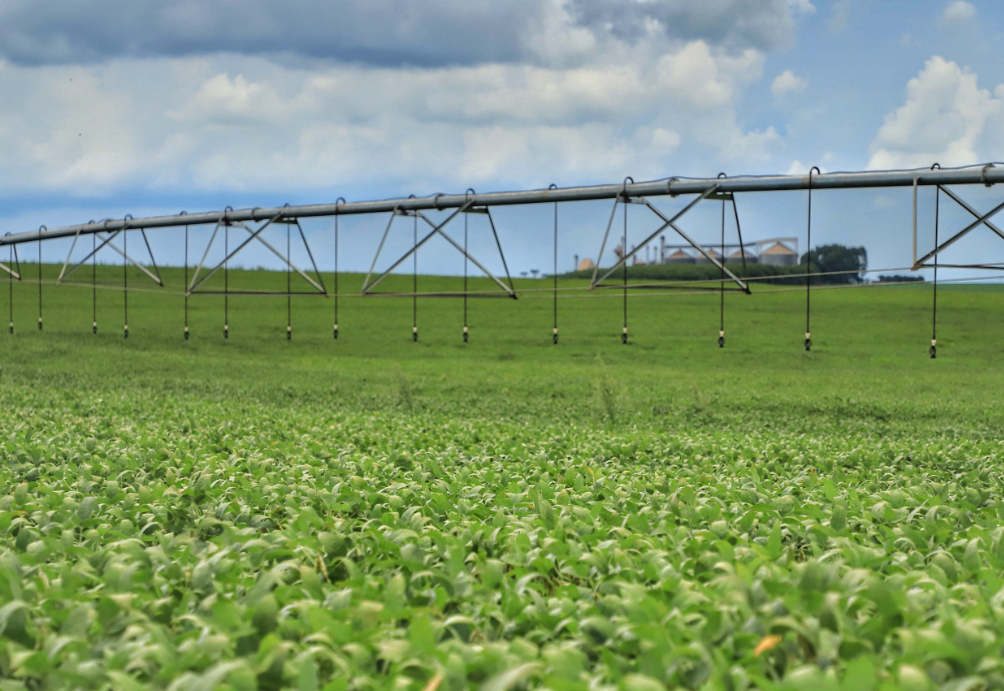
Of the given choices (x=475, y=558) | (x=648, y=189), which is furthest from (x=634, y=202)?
(x=475, y=558)

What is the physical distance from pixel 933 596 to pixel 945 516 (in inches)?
110

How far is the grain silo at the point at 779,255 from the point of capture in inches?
683

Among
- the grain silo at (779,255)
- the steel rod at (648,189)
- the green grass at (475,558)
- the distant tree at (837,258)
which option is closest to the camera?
the green grass at (475,558)

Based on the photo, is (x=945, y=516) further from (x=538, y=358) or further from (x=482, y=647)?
(x=538, y=358)

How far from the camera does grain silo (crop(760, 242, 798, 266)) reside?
56.9 feet

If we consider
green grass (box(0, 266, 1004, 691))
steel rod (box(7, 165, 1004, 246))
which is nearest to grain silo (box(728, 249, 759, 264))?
steel rod (box(7, 165, 1004, 246))

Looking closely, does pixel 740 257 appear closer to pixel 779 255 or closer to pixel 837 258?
pixel 779 255

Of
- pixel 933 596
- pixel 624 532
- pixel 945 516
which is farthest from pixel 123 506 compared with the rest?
pixel 945 516

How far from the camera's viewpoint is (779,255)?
1750cm

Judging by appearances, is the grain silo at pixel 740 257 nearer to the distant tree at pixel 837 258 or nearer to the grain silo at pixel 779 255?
the grain silo at pixel 779 255

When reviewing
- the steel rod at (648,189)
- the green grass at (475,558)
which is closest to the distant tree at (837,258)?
the steel rod at (648,189)

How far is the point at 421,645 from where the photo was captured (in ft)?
9.50

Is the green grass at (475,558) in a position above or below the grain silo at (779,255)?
below

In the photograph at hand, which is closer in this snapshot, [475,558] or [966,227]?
[475,558]
